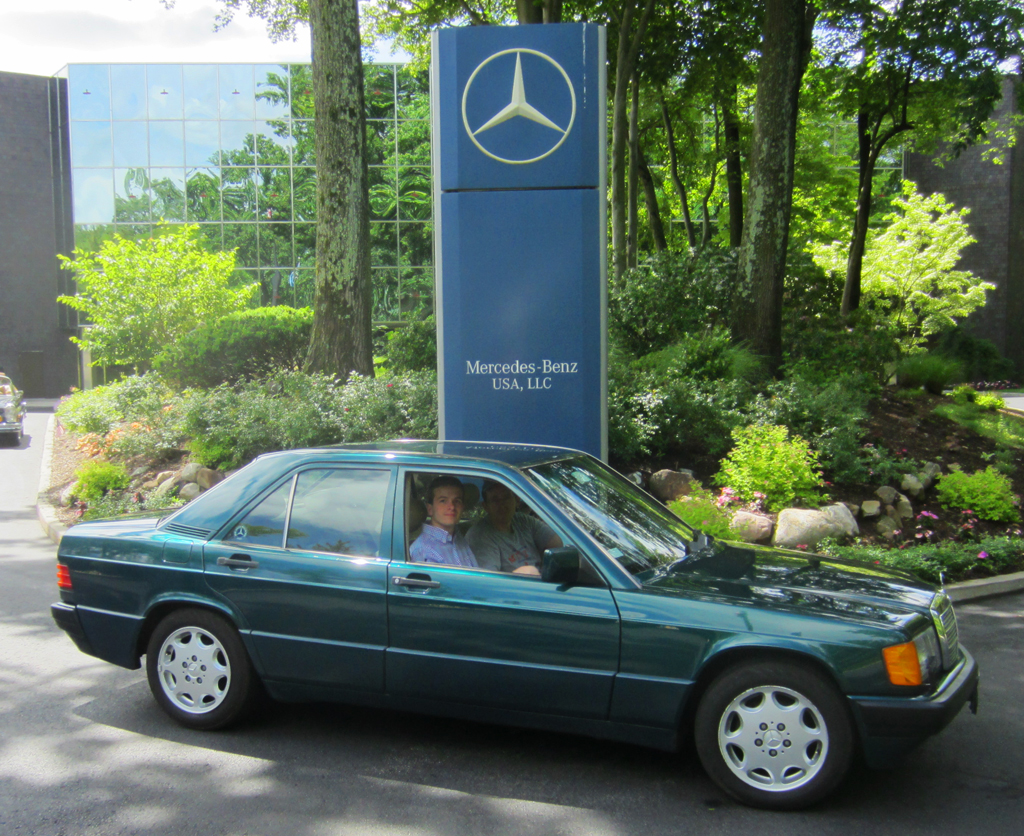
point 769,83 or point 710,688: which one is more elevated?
point 769,83

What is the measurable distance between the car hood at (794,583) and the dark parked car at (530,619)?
2cm

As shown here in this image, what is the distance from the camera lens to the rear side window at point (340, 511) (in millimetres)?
4500

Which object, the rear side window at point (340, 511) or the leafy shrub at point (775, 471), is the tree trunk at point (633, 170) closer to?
the leafy shrub at point (775, 471)

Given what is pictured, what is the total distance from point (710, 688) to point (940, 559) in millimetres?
5164

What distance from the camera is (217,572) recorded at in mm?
4664

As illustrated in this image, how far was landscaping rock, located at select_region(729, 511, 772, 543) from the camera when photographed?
8539 millimetres

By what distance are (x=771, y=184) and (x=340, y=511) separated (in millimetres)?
11448

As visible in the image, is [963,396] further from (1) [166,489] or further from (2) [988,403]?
(1) [166,489]

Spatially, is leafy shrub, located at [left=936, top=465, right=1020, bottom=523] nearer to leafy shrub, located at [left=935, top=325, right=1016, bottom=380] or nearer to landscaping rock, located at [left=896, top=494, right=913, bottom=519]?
landscaping rock, located at [left=896, top=494, right=913, bottom=519]

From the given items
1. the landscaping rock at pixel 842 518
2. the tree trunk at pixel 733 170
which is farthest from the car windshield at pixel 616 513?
the tree trunk at pixel 733 170

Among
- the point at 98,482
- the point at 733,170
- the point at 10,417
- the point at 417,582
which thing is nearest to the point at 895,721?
the point at 417,582

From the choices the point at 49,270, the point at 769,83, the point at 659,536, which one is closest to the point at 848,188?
the point at 769,83

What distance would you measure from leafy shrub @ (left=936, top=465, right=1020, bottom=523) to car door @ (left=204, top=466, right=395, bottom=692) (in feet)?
24.8

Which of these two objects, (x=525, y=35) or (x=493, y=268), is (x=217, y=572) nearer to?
(x=493, y=268)
